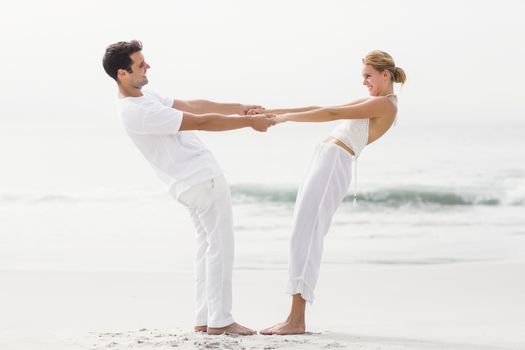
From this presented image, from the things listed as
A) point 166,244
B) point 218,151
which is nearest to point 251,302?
point 166,244

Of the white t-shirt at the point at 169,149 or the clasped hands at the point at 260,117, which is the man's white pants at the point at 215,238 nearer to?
the white t-shirt at the point at 169,149

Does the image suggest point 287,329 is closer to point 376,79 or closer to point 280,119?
point 280,119

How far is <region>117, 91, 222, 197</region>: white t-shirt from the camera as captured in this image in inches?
169

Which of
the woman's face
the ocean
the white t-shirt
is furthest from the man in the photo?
the ocean

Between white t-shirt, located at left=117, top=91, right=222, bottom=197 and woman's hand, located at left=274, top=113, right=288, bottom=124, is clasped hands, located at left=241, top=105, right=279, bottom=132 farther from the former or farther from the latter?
white t-shirt, located at left=117, top=91, right=222, bottom=197

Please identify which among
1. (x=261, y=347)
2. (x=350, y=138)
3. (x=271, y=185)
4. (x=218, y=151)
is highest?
(x=218, y=151)

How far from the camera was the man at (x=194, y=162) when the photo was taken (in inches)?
169

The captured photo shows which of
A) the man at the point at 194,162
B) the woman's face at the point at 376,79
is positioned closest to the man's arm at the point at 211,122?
the man at the point at 194,162

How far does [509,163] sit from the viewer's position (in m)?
18.7

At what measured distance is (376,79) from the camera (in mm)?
4766

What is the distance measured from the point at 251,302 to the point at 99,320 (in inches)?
44.1

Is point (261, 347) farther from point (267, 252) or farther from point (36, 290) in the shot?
point (267, 252)

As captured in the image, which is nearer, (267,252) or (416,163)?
(267,252)

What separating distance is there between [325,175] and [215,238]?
0.70 meters
